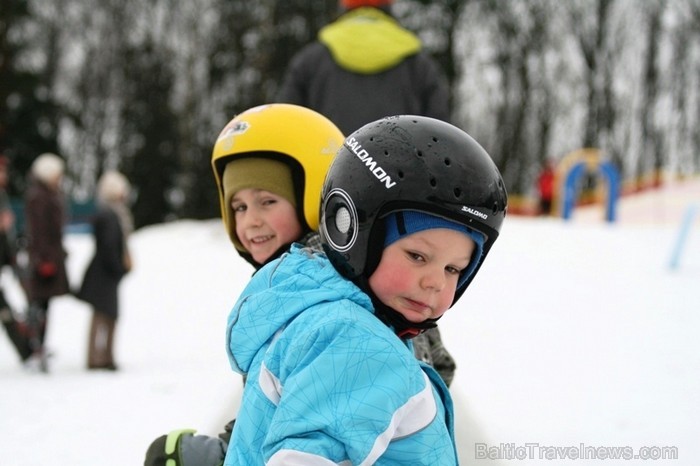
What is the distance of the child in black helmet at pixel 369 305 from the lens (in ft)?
4.72

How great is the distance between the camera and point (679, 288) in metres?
7.18

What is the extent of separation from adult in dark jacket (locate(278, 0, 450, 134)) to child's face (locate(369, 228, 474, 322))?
3.03 meters

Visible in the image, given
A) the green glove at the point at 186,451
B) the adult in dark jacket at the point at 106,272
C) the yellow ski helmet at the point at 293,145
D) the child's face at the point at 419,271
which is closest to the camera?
the child's face at the point at 419,271

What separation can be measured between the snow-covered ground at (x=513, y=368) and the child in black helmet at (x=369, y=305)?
4.64ft

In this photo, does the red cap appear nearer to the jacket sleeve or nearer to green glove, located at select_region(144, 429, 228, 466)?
green glove, located at select_region(144, 429, 228, 466)

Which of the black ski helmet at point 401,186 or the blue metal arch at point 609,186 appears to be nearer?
the black ski helmet at point 401,186

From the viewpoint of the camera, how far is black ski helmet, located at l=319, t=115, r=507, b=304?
5.45ft

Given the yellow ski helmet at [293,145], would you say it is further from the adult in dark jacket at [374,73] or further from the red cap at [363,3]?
the red cap at [363,3]

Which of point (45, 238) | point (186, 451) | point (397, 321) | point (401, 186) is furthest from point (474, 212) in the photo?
point (45, 238)

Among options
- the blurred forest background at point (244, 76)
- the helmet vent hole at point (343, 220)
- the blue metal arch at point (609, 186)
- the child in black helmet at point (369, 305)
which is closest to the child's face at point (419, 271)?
the child in black helmet at point (369, 305)

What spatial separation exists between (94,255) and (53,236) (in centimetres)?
49

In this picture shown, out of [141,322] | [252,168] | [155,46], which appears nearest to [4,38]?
[155,46]

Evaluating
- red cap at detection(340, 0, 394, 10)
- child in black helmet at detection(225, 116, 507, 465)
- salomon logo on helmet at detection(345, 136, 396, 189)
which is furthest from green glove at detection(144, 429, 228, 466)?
red cap at detection(340, 0, 394, 10)

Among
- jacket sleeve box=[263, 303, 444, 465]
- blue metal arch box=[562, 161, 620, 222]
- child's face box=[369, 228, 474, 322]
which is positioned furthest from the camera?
blue metal arch box=[562, 161, 620, 222]
